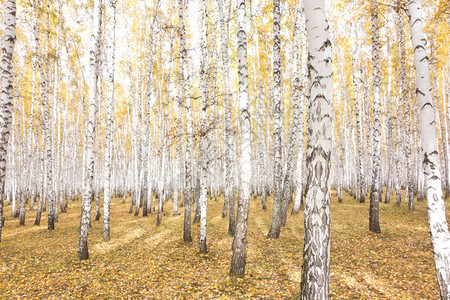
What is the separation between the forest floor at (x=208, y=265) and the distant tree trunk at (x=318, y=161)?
2.56m

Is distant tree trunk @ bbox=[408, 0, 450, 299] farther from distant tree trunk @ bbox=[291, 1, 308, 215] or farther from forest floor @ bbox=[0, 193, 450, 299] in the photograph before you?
distant tree trunk @ bbox=[291, 1, 308, 215]

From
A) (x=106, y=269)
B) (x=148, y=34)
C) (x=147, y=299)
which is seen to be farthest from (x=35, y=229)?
(x=148, y=34)

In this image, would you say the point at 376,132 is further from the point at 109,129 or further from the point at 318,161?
the point at 109,129

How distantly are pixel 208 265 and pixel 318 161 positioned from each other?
5246 mm

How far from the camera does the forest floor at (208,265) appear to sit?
513cm

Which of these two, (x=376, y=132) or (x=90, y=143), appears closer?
(x=90, y=143)

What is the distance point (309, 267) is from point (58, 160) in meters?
19.9

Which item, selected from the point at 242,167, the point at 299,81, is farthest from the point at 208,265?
the point at 299,81

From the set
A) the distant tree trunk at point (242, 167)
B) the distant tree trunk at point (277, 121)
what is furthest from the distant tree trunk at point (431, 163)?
the distant tree trunk at point (277, 121)

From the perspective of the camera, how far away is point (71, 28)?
52.2 feet

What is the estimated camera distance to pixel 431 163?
3873 mm

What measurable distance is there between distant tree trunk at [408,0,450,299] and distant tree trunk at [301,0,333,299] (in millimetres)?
2307

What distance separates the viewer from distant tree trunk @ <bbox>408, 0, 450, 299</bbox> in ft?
11.9

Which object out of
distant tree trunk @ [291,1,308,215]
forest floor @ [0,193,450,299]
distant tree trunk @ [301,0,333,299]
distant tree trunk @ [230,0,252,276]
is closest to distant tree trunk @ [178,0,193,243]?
forest floor @ [0,193,450,299]
